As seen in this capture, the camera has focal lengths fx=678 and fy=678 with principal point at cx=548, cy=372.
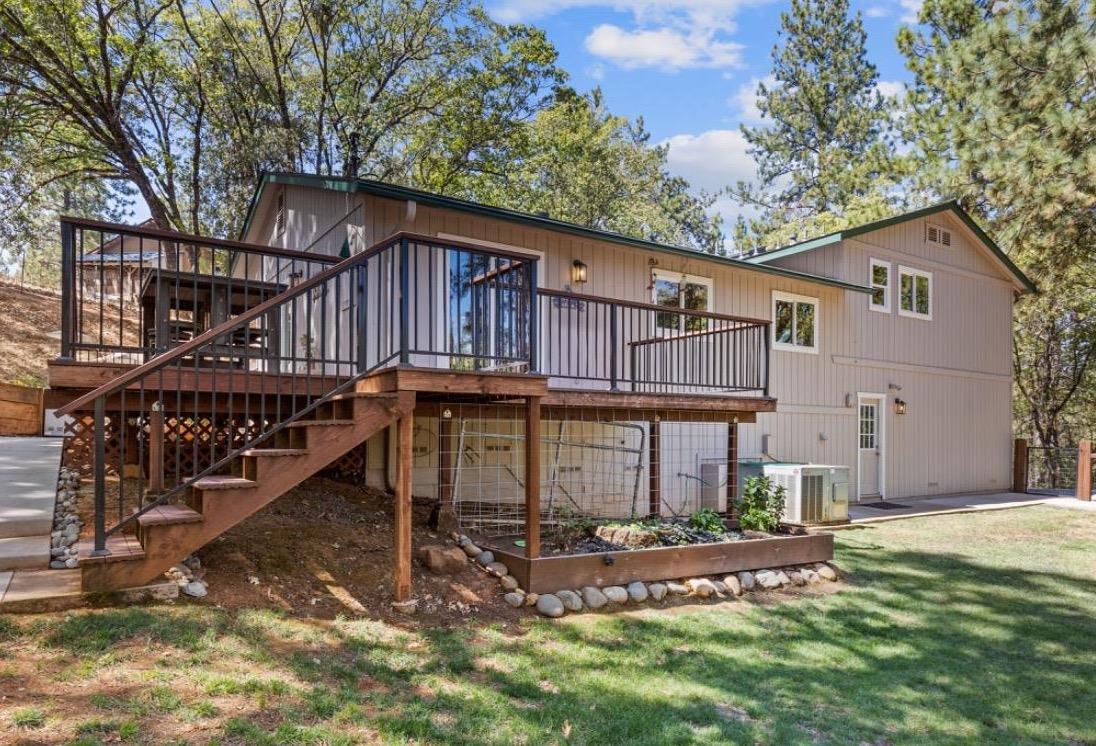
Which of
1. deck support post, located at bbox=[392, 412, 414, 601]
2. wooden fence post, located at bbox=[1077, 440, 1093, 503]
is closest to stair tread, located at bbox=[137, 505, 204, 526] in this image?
deck support post, located at bbox=[392, 412, 414, 601]

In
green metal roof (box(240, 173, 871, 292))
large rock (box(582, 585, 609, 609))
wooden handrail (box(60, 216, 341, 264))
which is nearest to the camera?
wooden handrail (box(60, 216, 341, 264))

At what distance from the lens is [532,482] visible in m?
5.63

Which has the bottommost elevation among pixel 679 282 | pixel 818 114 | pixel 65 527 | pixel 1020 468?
Result: pixel 1020 468

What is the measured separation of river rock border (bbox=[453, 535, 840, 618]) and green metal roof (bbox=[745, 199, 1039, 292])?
6.56 meters

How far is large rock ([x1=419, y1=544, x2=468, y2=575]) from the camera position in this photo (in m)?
5.55

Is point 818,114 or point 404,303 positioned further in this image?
point 818,114

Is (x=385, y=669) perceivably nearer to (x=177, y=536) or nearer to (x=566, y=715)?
(x=566, y=715)

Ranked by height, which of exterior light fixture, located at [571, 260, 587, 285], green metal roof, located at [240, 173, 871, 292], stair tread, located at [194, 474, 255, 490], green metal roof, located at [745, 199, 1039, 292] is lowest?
stair tread, located at [194, 474, 255, 490]

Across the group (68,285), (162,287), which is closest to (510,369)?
(162,287)

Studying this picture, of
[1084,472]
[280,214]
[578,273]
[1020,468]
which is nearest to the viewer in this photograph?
[578,273]

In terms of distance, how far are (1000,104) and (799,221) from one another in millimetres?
13277

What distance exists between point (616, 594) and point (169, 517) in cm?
341

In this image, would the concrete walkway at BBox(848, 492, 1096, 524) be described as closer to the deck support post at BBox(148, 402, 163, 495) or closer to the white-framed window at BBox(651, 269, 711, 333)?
the white-framed window at BBox(651, 269, 711, 333)

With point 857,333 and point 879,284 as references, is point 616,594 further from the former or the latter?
point 879,284
